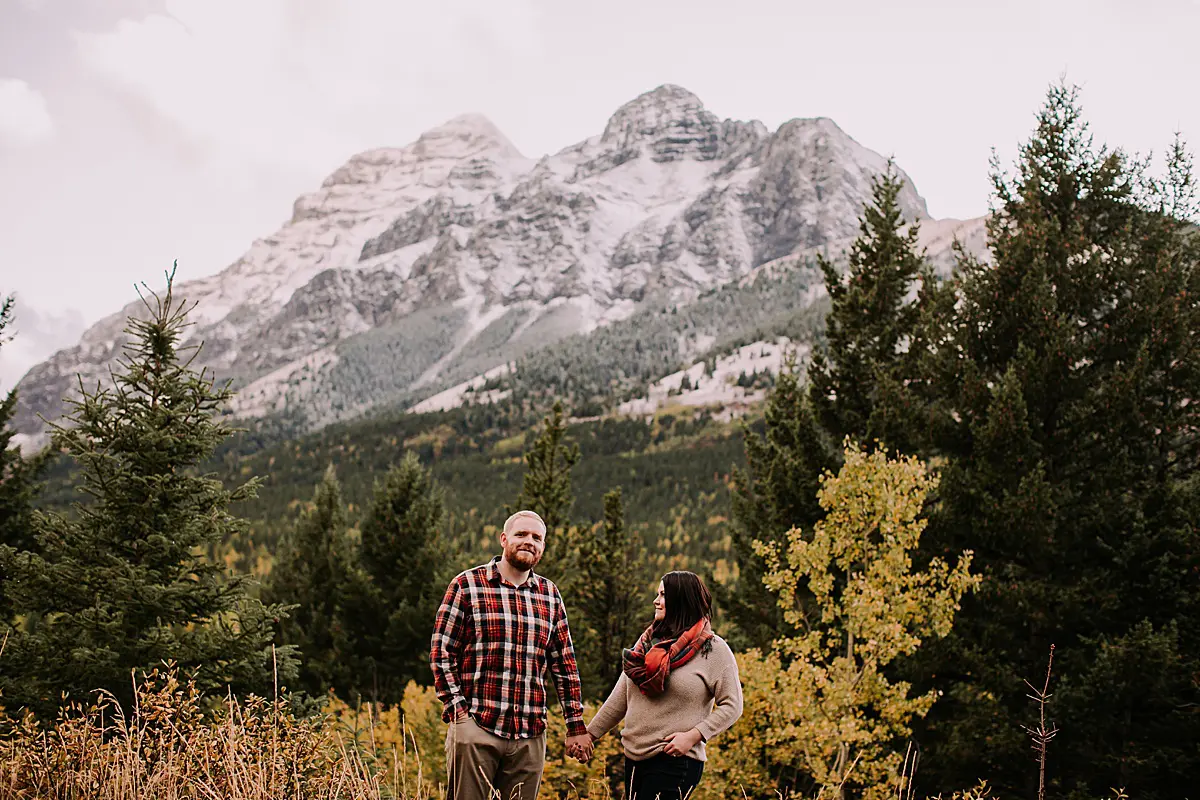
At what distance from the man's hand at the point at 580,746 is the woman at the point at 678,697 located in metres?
0.19

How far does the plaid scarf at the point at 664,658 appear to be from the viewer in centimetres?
411

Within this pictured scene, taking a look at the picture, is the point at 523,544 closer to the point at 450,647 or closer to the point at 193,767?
the point at 450,647

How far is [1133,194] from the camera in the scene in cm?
1244

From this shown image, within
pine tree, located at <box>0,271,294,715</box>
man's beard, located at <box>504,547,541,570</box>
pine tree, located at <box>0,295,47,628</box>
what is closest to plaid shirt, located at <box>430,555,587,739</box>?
man's beard, located at <box>504,547,541,570</box>

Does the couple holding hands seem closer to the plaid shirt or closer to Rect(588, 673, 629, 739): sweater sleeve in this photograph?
the plaid shirt

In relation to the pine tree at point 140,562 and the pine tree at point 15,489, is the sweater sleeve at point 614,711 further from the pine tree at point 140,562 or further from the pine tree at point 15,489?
the pine tree at point 15,489

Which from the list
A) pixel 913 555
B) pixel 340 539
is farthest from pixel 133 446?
pixel 340 539

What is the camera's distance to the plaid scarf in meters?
4.11

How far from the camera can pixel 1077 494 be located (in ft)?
32.9

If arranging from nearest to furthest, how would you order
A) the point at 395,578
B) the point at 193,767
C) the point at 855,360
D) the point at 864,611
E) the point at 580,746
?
1. the point at 193,767
2. the point at 580,746
3. the point at 864,611
4. the point at 855,360
5. the point at 395,578

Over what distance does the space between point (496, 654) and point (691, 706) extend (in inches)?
43.8

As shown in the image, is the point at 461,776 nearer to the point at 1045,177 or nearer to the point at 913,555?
the point at 913,555

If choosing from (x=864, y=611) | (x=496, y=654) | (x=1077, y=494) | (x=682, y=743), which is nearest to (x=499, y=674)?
(x=496, y=654)

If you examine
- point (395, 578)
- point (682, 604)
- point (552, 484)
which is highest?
point (552, 484)
